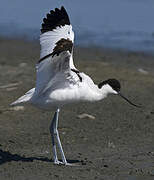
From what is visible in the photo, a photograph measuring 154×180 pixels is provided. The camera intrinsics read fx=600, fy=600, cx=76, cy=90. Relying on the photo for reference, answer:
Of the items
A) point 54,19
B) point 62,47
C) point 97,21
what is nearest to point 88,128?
point 54,19

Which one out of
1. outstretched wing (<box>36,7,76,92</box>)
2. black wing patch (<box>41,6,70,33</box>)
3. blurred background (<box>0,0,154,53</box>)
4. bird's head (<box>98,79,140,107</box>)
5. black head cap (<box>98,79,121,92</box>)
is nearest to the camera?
outstretched wing (<box>36,7,76,92</box>)

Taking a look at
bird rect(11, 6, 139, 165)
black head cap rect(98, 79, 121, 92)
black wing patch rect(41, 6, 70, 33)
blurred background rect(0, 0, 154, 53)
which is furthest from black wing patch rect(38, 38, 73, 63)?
blurred background rect(0, 0, 154, 53)

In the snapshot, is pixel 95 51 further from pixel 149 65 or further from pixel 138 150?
pixel 138 150

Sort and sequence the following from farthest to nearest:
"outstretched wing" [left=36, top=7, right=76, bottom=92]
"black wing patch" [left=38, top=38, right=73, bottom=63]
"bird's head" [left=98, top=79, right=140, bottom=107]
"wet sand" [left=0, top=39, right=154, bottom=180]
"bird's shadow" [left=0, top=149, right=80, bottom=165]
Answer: "bird's head" [left=98, top=79, right=140, bottom=107], "bird's shadow" [left=0, top=149, right=80, bottom=165], "wet sand" [left=0, top=39, right=154, bottom=180], "outstretched wing" [left=36, top=7, right=76, bottom=92], "black wing patch" [left=38, top=38, right=73, bottom=63]

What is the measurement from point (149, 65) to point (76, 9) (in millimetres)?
15723

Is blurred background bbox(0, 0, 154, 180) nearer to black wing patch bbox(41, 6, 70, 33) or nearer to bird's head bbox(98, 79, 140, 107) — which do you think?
bird's head bbox(98, 79, 140, 107)

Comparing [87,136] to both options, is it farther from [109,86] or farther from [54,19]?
[54,19]

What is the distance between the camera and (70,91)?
24.0 feet

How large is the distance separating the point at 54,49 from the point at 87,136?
2474mm

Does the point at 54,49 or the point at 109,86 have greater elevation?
the point at 54,49

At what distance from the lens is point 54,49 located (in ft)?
21.6

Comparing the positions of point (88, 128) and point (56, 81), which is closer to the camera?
point (56, 81)

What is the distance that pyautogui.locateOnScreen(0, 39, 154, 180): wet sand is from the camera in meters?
6.82

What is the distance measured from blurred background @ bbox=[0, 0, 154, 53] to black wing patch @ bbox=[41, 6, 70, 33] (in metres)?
13.3
